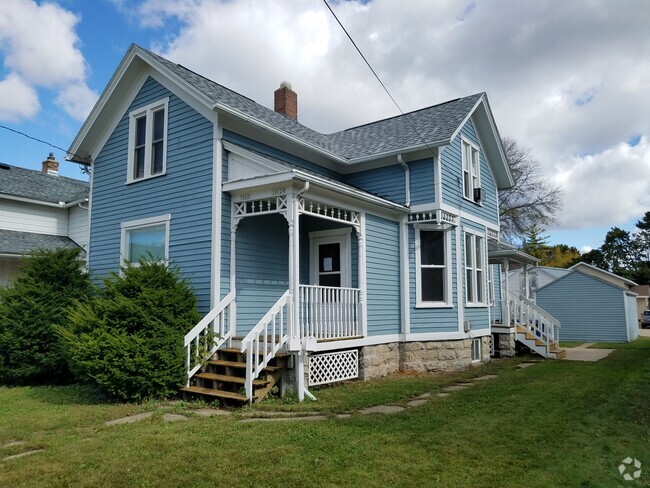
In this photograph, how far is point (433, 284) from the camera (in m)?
11.9

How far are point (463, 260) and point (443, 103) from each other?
490 centimetres

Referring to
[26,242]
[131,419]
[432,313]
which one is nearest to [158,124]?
[26,242]

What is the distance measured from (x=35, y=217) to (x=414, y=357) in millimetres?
12488

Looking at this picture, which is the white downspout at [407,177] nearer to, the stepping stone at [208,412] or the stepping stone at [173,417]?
the stepping stone at [208,412]

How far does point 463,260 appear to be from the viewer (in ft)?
41.3

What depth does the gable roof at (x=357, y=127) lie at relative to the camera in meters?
10.1

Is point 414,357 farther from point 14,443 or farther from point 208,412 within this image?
point 14,443

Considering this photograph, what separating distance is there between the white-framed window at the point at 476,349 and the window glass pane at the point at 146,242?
8324 millimetres

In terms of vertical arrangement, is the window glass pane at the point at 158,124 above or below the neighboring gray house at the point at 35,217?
above

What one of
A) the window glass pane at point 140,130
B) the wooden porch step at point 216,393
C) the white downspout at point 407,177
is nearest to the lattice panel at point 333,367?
the wooden porch step at point 216,393

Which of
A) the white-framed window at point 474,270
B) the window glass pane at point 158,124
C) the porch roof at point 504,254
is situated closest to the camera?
the window glass pane at point 158,124

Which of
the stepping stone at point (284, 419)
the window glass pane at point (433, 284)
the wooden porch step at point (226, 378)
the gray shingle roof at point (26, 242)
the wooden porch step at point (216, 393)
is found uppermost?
the gray shingle roof at point (26, 242)

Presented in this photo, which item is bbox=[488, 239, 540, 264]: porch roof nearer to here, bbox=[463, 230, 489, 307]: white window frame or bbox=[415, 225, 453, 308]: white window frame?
bbox=[463, 230, 489, 307]: white window frame

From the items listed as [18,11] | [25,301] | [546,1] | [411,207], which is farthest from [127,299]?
[546,1]
